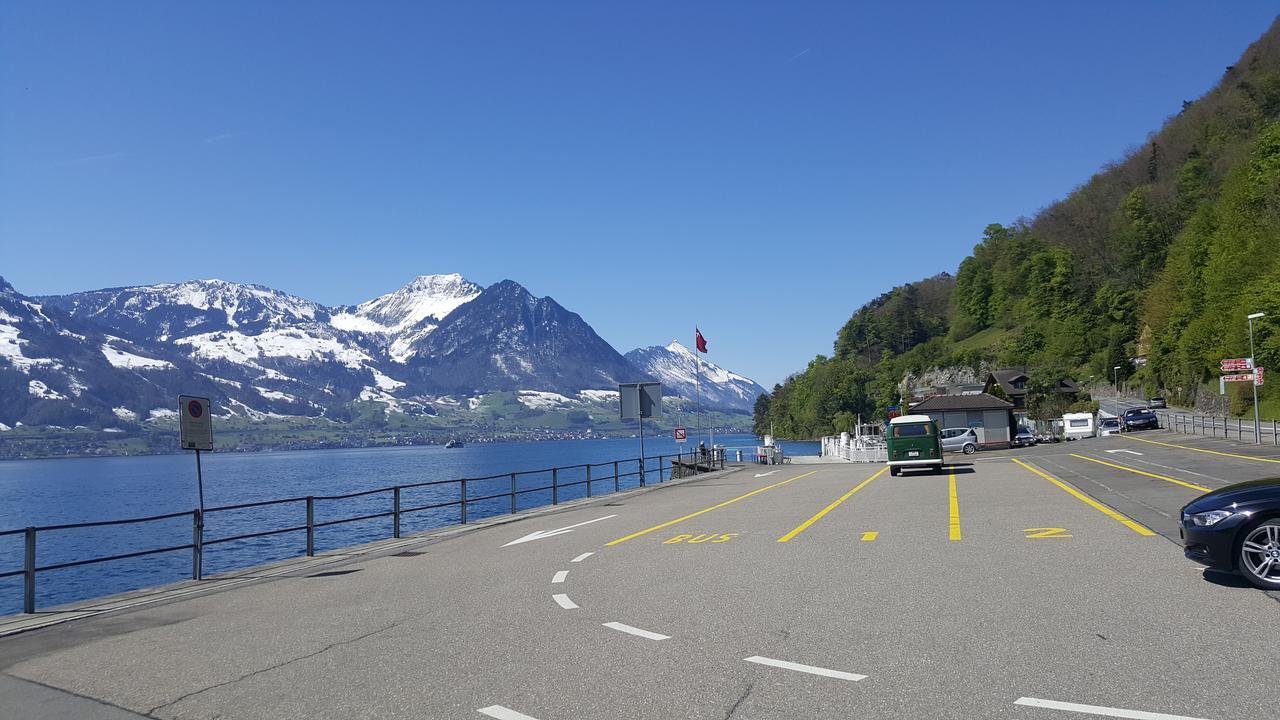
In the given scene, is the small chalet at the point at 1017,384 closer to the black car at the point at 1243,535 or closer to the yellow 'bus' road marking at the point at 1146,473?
the yellow 'bus' road marking at the point at 1146,473

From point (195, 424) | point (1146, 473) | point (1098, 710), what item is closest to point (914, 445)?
point (1146, 473)

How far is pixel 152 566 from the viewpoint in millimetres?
46500

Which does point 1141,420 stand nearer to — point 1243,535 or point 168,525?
point 1243,535

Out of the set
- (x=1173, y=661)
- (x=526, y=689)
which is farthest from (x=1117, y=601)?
(x=526, y=689)

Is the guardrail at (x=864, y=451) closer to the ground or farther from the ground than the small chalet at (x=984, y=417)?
closer to the ground

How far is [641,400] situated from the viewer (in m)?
38.6

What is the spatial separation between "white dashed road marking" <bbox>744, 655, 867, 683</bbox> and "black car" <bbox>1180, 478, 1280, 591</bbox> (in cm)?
517

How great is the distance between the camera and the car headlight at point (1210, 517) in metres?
9.66

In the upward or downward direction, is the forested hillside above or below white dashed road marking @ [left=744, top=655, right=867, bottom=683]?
above

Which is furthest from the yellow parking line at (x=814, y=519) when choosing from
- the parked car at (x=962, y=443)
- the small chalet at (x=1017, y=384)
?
the small chalet at (x=1017, y=384)

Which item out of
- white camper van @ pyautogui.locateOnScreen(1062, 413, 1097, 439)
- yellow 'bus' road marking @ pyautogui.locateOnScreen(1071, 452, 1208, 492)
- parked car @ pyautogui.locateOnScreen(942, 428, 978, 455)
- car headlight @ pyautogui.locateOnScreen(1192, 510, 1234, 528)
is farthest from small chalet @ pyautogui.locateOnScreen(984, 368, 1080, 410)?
car headlight @ pyautogui.locateOnScreen(1192, 510, 1234, 528)

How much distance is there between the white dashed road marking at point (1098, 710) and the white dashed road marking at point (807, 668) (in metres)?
1.14

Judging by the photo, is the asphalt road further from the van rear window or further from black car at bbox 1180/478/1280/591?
the van rear window

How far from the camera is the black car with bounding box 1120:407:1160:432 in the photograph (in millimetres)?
69000
